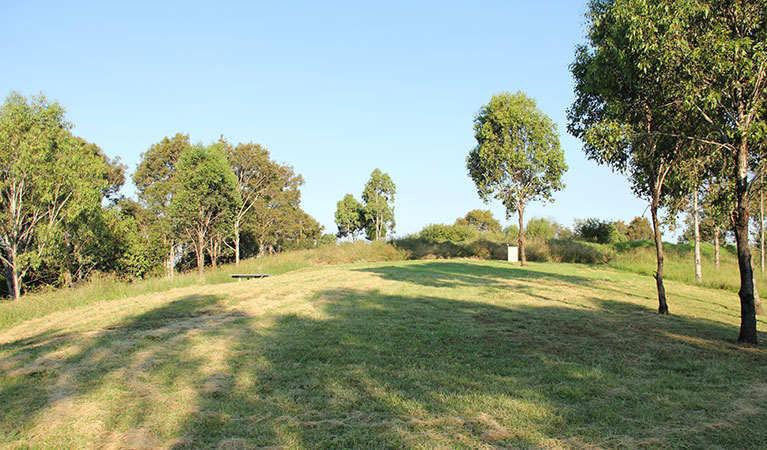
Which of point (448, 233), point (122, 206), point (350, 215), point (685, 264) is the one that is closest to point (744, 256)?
point (685, 264)

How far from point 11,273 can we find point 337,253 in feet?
57.2

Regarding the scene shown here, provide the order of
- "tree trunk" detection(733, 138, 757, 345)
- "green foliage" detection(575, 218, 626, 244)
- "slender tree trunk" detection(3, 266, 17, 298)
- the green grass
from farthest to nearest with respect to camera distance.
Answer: "green foliage" detection(575, 218, 626, 244)
"slender tree trunk" detection(3, 266, 17, 298)
the green grass
"tree trunk" detection(733, 138, 757, 345)

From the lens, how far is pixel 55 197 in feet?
71.9

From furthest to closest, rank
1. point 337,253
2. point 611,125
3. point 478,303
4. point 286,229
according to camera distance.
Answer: point 286,229, point 337,253, point 478,303, point 611,125

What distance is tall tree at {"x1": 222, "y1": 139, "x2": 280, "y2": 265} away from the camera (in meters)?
38.5

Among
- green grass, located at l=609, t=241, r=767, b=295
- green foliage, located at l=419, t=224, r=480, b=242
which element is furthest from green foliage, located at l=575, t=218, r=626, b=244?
green foliage, located at l=419, t=224, r=480, b=242

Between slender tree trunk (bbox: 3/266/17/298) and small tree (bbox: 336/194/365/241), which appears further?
small tree (bbox: 336/194/365/241)

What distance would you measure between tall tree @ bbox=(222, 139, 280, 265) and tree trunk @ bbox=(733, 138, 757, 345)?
1388 inches

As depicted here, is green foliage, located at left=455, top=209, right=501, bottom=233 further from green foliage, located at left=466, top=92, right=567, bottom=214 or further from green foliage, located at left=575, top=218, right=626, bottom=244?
green foliage, located at left=466, top=92, right=567, bottom=214

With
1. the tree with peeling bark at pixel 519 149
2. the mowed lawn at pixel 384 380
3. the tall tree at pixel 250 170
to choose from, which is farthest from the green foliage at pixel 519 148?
the tall tree at pixel 250 170

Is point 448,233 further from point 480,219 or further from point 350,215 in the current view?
point 480,219

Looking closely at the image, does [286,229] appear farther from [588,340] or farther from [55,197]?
[588,340]

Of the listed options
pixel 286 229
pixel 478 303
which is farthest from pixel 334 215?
pixel 478 303

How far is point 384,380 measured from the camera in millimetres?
4660
